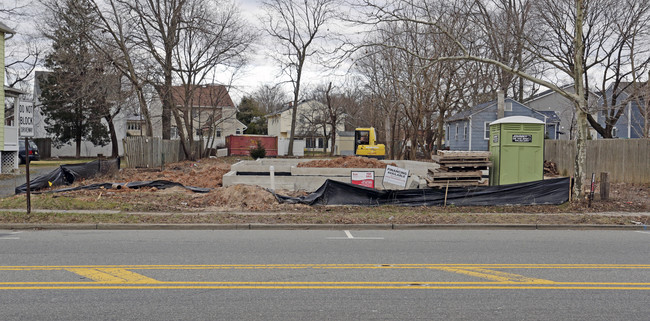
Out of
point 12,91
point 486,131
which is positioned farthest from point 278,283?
point 486,131

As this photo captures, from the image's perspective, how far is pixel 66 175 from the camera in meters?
20.7

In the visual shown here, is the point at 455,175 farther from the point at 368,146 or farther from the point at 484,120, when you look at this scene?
the point at 484,120

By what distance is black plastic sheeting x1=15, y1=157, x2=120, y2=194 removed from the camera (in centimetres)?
1930

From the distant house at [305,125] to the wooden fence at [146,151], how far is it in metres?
35.0

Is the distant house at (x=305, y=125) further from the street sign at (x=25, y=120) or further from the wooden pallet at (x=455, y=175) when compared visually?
the street sign at (x=25, y=120)

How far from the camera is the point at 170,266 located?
8.44 metres

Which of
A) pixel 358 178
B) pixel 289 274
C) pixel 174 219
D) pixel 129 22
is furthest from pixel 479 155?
pixel 129 22

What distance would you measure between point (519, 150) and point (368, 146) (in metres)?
27.6

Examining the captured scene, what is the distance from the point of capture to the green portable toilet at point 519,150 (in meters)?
17.6

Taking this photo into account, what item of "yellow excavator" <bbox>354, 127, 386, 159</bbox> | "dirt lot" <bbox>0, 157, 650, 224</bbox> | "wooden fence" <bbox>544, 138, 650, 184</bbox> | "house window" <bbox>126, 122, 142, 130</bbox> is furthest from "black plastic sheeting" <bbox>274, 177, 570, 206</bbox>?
"house window" <bbox>126, 122, 142, 130</bbox>

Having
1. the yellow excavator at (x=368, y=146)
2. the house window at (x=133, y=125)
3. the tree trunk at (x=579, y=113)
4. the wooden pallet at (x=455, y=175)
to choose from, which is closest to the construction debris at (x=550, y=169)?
the tree trunk at (x=579, y=113)

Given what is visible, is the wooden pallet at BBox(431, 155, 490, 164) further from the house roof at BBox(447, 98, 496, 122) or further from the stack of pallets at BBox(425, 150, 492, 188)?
the house roof at BBox(447, 98, 496, 122)

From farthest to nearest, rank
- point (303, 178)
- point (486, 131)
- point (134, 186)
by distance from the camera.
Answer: point (486, 131)
point (303, 178)
point (134, 186)
